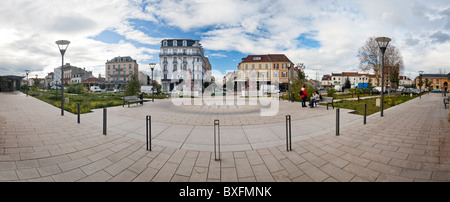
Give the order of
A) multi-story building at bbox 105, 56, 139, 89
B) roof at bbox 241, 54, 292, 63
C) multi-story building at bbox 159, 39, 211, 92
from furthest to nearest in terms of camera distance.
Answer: multi-story building at bbox 105, 56, 139, 89 → multi-story building at bbox 159, 39, 211, 92 → roof at bbox 241, 54, 292, 63

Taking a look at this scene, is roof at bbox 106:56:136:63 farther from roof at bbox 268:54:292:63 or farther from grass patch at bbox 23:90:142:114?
roof at bbox 268:54:292:63

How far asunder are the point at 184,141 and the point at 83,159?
2.34 metres

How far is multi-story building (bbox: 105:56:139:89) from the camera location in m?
66.9

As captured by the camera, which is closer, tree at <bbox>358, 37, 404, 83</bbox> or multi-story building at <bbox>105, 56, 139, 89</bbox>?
tree at <bbox>358, 37, 404, 83</bbox>

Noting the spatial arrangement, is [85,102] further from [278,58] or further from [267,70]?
[278,58]

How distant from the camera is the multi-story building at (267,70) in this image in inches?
1953

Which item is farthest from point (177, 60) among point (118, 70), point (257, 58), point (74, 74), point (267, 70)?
point (74, 74)

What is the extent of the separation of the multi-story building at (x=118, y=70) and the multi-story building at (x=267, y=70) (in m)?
43.0

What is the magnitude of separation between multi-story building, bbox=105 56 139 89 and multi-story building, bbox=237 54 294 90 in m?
43.0

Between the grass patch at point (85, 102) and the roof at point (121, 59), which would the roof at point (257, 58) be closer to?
the grass patch at point (85, 102)

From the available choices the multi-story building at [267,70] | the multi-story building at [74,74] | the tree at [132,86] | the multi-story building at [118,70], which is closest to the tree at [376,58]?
the multi-story building at [267,70]

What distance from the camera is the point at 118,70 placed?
67812 mm

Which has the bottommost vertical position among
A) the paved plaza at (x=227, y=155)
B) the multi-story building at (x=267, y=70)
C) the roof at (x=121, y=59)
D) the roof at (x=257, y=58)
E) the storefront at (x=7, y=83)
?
the paved plaza at (x=227, y=155)

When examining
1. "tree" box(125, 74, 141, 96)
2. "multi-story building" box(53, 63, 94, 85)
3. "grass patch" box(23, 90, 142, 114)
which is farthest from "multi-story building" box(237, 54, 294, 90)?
"multi-story building" box(53, 63, 94, 85)
